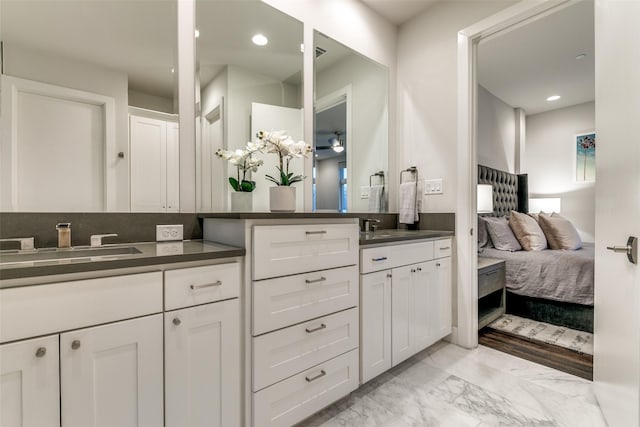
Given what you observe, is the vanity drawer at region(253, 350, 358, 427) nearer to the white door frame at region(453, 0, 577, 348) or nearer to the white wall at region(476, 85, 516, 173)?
the white door frame at region(453, 0, 577, 348)

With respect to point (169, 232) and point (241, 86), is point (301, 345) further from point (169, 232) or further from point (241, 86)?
point (241, 86)

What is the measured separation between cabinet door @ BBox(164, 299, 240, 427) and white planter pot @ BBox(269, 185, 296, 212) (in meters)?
0.65

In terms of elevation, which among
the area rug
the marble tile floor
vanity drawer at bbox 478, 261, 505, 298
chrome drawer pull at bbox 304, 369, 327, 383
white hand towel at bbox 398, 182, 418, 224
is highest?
white hand towel at bbox 398, 182, 418, 224

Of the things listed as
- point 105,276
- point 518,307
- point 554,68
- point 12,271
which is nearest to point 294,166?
point 105,276

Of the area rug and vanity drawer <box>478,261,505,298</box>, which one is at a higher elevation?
vanity drawer <box>478,261,505,298</box>

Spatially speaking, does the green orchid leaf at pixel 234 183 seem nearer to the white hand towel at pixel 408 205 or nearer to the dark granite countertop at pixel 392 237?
the dark granite countertop at pixel 392 237

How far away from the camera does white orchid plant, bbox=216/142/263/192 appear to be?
1.70m

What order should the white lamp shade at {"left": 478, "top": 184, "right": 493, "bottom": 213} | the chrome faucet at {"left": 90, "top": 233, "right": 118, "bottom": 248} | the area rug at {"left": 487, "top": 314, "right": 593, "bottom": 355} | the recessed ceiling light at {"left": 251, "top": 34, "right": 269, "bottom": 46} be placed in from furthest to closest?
the white lamp shade at {"left": 478, "top": 184, "right": 493, "bottom": 213}
the area rug at {"left": 487, "top": 314, "right": 593, "bottom": 355}
the recessed ceiling light at {"left": 251, "top": 34, "right": 269, "bottom": 46}
the chrome faucet at {"left": 90, "top": 233, "right": 118, "bottom": 248}

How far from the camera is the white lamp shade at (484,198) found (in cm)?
341

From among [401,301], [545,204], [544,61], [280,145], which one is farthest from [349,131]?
[545,204]

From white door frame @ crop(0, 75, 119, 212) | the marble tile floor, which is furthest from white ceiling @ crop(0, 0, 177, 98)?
the marble tile floor


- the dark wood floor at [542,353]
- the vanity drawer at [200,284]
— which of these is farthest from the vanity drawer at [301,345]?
the dark wood floor at [542,353]

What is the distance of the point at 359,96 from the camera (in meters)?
2.43

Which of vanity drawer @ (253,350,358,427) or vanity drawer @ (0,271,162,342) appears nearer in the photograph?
vanity drawer @ (0,271,162,342)
